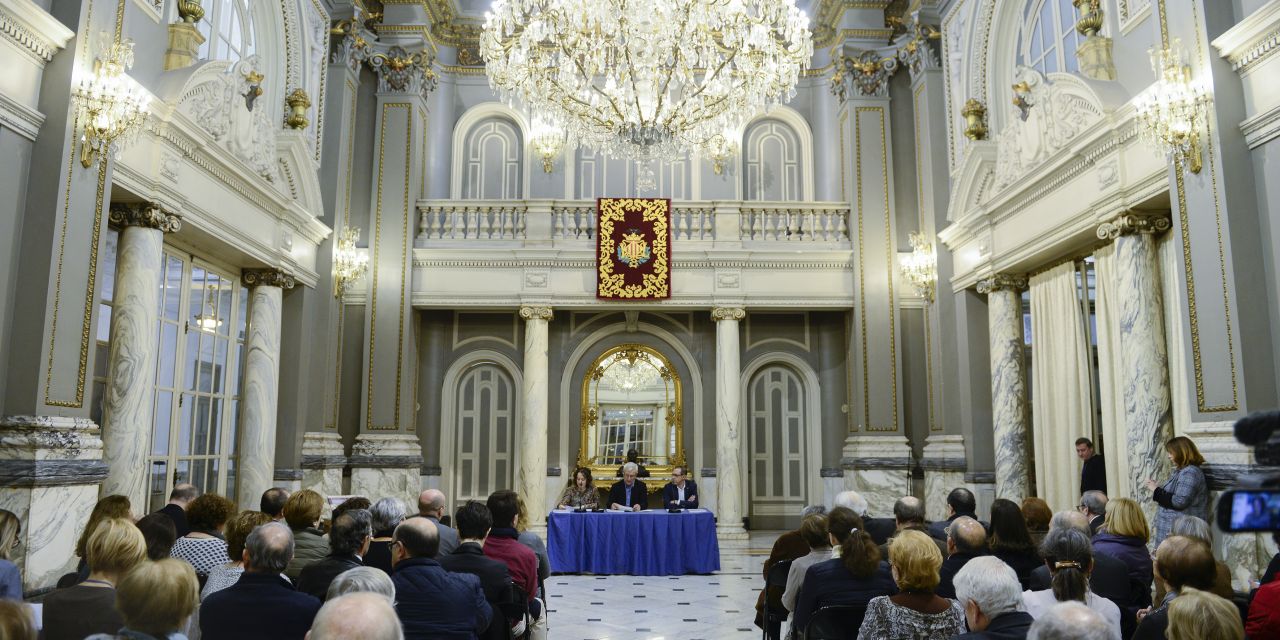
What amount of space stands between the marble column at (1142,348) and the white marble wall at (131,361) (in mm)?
7946

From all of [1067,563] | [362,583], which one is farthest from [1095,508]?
[362,583]

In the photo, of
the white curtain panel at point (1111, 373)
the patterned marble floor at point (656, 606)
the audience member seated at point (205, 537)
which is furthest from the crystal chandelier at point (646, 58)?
the audience member seated at point (205, 537)

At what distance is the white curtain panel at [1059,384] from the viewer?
871 centimetres

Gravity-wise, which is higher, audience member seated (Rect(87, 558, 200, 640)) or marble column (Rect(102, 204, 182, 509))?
marble column (Rect(102, 204, 182, 509))

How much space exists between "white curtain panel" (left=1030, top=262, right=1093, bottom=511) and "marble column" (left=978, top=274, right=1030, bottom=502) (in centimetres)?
19

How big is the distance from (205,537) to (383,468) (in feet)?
23.8

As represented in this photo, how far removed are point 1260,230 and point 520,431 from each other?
992 centimetres

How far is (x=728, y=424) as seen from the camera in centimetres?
1227

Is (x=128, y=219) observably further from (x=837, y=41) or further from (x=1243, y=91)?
(x=837, y=41)

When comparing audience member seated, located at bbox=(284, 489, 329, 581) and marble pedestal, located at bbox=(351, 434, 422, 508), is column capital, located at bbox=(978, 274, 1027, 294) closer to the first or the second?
marble pedestal, located at bbox=(351, 434, 422, 508)

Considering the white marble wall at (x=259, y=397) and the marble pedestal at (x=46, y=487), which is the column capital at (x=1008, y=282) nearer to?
the white marble wall at (x=259, y=397)

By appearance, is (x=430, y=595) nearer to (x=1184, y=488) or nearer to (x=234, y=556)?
(x=234, y=556)

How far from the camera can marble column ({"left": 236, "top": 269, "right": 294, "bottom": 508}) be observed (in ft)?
31.1

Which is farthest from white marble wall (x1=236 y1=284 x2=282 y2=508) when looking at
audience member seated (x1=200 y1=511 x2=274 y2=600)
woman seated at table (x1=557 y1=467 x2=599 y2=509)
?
audience member seated (x1=200 y1=511 x2=274 y2=600)
